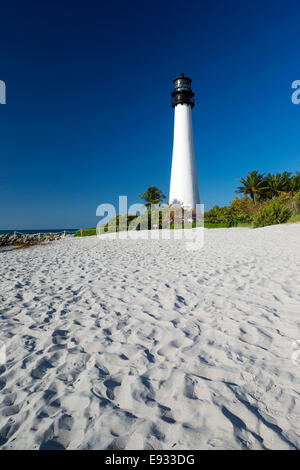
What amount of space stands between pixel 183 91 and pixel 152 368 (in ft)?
126

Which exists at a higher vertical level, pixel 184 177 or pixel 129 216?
pixel 184 177

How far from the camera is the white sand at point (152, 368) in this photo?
141cm

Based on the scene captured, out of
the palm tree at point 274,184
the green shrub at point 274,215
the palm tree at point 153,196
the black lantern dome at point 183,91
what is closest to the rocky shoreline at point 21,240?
the palm tree at point 153,196

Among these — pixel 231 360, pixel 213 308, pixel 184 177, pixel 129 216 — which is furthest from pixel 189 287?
pixel 184 177

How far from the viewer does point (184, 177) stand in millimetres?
31078

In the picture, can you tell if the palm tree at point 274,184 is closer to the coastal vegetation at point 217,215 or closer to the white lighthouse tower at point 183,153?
the coastal vegetation at point 217,215

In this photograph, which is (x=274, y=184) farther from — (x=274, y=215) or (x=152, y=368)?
(x=152, y=368)

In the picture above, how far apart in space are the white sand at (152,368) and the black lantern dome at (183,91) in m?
35.5

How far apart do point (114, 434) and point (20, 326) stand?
2.16 meters

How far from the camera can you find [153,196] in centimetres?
3275

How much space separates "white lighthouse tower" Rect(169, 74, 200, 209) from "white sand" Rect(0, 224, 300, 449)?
27.8m

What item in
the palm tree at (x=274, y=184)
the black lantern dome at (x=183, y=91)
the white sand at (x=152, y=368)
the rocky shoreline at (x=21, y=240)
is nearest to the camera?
the white sand at (x=152, y=368)

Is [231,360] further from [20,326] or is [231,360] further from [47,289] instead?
[47,289]

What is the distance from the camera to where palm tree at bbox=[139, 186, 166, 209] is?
32.6 m
